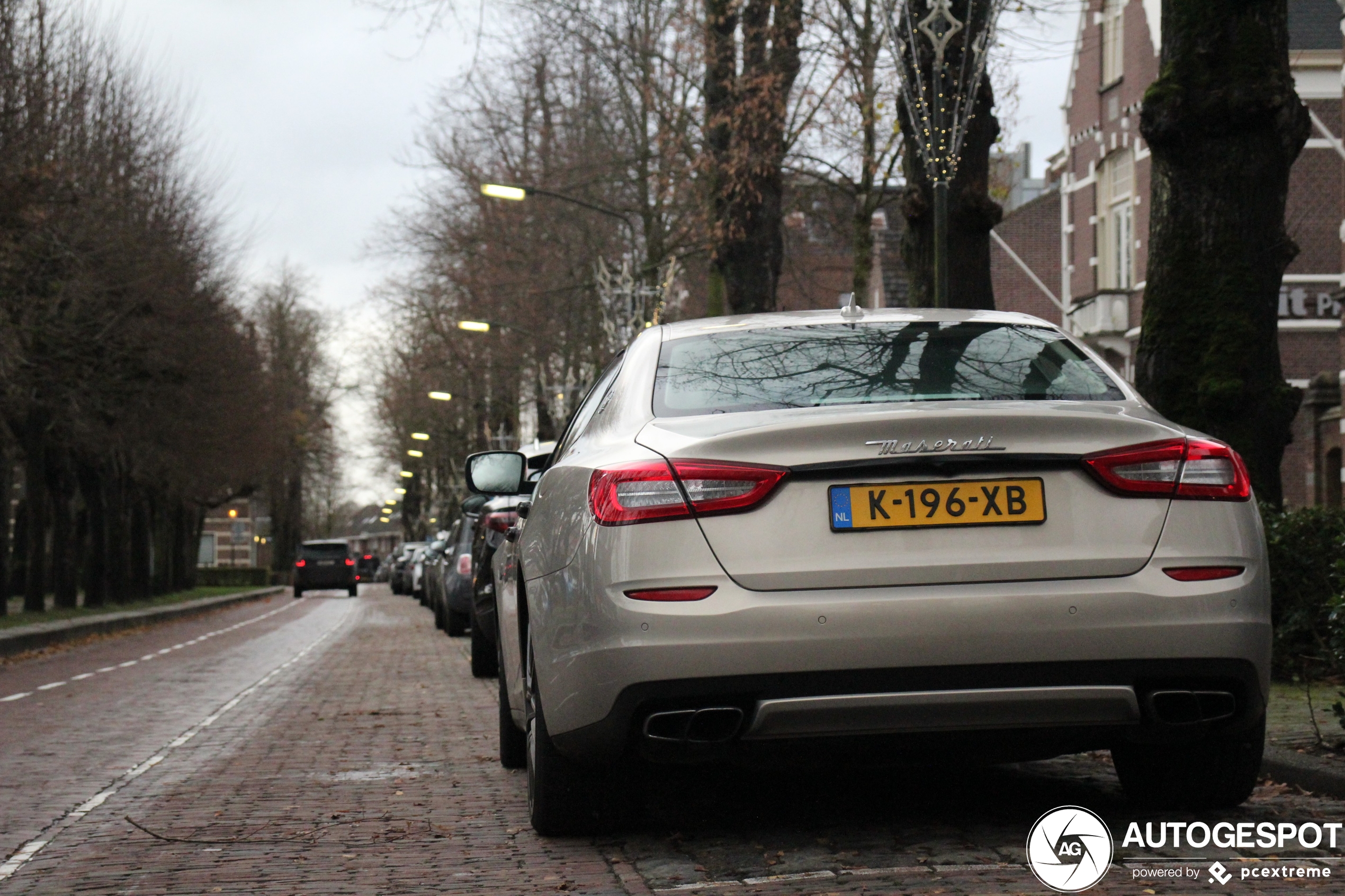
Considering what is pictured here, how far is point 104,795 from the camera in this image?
7922mm

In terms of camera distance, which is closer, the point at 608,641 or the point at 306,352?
the point at 608,641

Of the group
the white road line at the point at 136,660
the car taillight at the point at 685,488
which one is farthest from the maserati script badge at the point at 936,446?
the white road line at the point at 136,660

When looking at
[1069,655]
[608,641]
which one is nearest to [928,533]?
[1069,655]

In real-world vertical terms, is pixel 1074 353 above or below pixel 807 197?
below

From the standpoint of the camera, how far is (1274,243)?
11.2 m

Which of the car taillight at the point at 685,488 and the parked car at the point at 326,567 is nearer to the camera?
the car taillight at the point at 685,488

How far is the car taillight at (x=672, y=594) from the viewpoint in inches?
191

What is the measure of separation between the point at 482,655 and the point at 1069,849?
10.5 m

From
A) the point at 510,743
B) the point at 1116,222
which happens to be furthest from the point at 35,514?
the point at 510,743

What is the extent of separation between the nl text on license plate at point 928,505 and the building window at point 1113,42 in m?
31.1

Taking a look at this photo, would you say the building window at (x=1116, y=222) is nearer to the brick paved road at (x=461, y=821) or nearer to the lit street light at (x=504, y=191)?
the lit street light at (x=504, y=191)

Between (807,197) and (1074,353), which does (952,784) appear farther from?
(807,197)

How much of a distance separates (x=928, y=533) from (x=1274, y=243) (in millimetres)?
7244

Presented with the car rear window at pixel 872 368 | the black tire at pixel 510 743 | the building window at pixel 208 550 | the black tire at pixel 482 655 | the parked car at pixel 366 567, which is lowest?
the parked car at pixel 366 567
